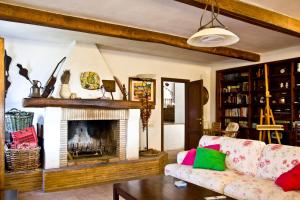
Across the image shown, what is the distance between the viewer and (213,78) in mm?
7289

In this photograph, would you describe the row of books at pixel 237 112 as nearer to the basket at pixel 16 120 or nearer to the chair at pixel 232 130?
the chair at pixel 232 130

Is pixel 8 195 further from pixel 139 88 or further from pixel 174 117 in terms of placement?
pixel 174 117

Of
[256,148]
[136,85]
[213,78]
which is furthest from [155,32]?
[213,78]

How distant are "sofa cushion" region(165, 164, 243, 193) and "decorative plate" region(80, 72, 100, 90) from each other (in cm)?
221

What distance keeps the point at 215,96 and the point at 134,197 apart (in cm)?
527

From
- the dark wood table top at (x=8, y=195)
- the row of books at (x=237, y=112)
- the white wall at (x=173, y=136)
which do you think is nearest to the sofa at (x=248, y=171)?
the dark wood table top at (x=8, y=195)

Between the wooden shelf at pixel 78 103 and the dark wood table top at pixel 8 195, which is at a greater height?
the wooden shelf at pixel 78 103

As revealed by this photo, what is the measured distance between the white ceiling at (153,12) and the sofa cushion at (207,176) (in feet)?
6.84

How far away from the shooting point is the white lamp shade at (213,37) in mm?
2248

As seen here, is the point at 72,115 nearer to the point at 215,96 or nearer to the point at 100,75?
the point at 100,75

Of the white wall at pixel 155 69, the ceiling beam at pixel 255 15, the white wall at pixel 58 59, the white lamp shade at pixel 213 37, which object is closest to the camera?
the white lamp shade at pixel 213 37

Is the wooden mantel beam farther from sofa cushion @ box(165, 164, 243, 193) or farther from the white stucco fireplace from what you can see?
sofa cushion @ box(165, 164, 243, 193)

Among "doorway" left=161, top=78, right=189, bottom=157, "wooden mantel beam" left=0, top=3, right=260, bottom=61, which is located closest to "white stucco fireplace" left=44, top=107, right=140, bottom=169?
"wooden mantel beam" left=0, top=3, right=260, bottom=61

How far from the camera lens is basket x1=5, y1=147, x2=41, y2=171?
13.0 ft
